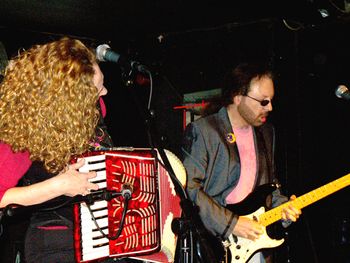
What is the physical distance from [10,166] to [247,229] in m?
2.05

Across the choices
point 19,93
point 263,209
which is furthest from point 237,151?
point 19,93

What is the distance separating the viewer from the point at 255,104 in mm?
3695

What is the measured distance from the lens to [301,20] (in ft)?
14.8

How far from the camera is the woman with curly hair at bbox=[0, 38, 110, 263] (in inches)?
74.6

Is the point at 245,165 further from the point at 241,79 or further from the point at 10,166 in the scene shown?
the point at 10,166

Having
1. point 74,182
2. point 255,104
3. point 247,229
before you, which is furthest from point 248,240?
point 74,182

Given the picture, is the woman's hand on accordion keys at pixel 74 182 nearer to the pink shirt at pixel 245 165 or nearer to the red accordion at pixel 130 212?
the red accordion at pixel 130 212

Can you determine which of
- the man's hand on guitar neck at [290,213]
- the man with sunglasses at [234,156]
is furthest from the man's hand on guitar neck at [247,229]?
the man's hand on guitar neck at [290,213]

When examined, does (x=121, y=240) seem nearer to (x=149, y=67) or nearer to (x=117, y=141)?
(x=149, y=67)

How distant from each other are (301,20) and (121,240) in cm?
340

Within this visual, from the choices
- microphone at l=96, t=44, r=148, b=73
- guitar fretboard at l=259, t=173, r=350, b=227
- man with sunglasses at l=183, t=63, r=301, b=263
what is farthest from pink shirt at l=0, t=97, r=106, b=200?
guitar fretboard at l=259, t=173, r=350, b=227

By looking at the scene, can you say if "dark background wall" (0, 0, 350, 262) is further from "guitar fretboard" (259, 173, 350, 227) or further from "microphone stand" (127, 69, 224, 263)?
"microphone stand" (127, 69, 224, 263)

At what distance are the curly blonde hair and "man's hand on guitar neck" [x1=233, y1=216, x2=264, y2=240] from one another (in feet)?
5.62

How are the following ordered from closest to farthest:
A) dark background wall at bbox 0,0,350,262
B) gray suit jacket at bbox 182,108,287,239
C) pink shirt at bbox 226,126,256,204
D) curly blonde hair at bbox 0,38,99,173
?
1. curly blonde hair at bbox 0,38,99,173
2. gray suit jacket at bbox 182,108,287,239
3. pink shirt at bbox 226,126,256,204
4. dark background wall at bbox 0,0,350,262
